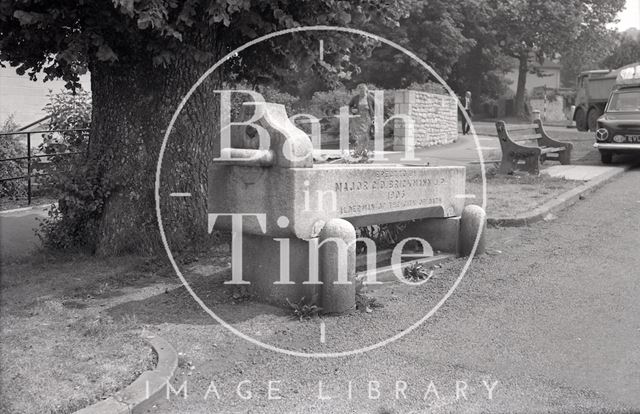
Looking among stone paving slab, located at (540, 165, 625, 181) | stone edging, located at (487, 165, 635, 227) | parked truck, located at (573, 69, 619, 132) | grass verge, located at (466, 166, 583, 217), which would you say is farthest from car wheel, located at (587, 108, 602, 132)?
grass verge, located at (466, 166, 583, 217)

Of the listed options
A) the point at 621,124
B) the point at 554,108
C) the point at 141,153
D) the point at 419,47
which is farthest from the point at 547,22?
the point at 141,153

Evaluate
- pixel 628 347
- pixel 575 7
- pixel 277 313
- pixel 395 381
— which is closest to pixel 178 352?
pixel 277 313

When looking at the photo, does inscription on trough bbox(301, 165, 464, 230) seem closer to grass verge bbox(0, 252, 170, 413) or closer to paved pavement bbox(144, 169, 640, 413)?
paved pavement bbox(144, 169, 640, 413)

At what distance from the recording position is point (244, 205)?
5500mm

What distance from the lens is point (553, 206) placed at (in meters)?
10.2

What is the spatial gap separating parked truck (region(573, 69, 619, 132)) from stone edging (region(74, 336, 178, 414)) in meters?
27.6

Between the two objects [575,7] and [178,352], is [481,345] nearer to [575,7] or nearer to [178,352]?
[178,352]

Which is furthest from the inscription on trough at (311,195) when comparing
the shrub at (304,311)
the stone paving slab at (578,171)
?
the stone paving slab at (578,171)

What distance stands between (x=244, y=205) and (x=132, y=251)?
206 cm

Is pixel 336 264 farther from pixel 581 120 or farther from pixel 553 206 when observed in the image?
pixel 581 120

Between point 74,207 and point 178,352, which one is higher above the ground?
point 74,207

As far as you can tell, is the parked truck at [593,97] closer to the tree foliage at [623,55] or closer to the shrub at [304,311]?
the shrub at [304,311]

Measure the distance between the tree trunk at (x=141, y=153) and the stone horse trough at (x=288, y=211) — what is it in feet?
5.19

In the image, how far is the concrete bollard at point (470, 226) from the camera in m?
7.14
